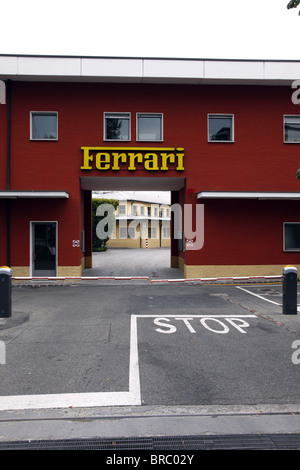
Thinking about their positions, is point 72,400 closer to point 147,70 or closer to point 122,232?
point 147,70

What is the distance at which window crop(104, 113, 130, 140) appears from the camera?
46.3 feet

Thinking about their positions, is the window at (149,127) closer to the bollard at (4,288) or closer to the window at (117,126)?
the window at (117,126)

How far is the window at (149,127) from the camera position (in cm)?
1420

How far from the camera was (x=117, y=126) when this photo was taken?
46.5 feet

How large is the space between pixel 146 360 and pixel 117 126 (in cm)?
1135

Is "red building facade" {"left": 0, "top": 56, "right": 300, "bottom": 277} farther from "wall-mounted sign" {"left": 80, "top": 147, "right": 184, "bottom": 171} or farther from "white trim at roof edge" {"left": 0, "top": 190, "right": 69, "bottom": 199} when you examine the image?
Answer: "white trim at roof edge" {"left": 0, "top": 190, "right": 69, "bottom": 199}

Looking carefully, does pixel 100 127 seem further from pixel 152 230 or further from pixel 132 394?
pixel 152 230

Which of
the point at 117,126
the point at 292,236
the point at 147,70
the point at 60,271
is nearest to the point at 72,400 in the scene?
the point at 60,271

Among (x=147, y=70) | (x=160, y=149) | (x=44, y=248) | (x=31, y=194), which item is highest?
(x=147, y=70)

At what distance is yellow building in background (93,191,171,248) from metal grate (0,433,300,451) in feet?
116

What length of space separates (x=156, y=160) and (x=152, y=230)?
100 feet

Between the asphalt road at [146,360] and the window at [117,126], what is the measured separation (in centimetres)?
782

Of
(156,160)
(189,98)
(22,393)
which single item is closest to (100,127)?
(156,160)

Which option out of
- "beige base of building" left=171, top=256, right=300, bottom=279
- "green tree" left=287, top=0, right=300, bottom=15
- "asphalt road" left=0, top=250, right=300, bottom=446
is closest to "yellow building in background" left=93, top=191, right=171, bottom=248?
"beige base of building" left=171, top=256, right=300, bottom=279
